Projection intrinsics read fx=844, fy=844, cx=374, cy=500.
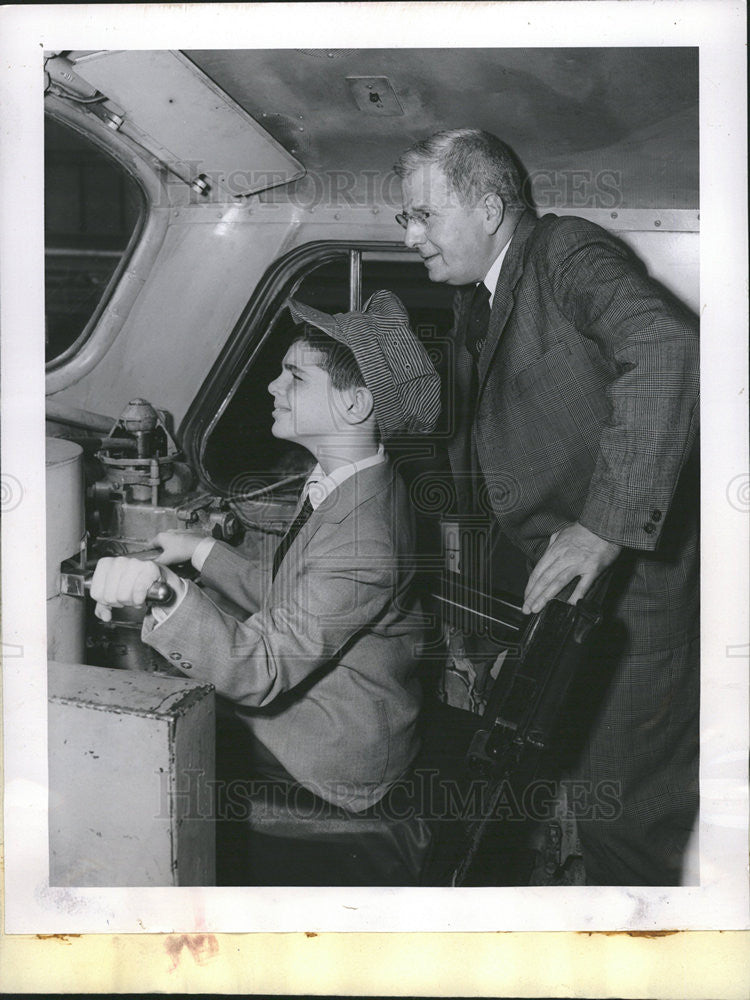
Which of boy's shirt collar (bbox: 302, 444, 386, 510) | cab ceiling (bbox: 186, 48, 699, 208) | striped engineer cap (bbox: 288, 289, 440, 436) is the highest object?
cab ceiling (bbox: 186, 48, 699, 208)

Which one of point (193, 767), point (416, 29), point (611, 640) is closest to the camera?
point (193, 767)

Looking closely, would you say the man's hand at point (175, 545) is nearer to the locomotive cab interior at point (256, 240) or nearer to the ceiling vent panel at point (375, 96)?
the locomotive cab interior at point (256, 240)

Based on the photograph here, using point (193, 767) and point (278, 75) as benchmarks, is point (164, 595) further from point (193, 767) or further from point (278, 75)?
point (278, 75)

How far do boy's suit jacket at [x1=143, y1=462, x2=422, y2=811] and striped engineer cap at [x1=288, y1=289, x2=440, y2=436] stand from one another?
3.8 inches

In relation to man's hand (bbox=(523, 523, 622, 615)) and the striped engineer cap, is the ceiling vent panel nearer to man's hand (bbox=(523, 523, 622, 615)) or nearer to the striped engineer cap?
the striped engineer cap

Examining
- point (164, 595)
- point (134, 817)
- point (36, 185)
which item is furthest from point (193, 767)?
point (36, 185)

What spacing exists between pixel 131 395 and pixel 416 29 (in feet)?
2.51

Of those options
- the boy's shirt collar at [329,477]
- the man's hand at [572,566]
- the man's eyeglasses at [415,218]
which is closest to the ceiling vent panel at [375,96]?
the man's eyeglasses at [415,218]

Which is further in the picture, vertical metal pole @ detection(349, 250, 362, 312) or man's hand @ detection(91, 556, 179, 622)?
vertical metal pole @ detection(349, 250, 362, 312)

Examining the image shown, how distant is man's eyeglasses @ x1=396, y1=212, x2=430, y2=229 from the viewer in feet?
4.61

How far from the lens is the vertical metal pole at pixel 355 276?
1.44 meters

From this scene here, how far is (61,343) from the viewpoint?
1.43 m

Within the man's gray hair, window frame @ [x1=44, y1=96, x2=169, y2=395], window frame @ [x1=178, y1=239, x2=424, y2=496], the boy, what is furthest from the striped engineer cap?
window frame @ [x1=44, y1=96, x2=169, y2=395]

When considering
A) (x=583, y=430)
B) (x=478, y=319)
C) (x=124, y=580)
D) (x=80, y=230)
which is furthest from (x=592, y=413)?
(x=80, y=230)
